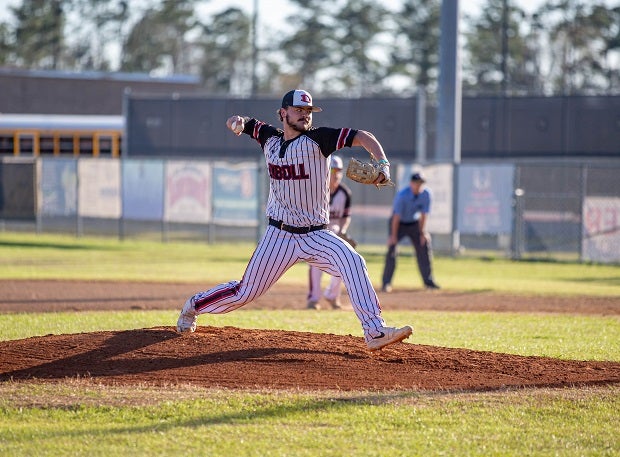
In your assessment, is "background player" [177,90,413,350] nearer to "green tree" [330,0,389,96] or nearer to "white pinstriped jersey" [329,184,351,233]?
"white pinstriped jersey" [329,184,351,233]

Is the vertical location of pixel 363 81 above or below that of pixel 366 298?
above

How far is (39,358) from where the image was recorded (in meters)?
8.02

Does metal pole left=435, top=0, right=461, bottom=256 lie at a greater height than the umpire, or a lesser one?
greater

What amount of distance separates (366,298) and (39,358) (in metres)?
2.55

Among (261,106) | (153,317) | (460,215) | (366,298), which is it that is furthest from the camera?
(261,106)

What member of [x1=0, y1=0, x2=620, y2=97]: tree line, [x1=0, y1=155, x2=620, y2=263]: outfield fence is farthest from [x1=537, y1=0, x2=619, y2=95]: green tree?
[x1=0, y1=155, x2=620, y2=263]: outfield fence

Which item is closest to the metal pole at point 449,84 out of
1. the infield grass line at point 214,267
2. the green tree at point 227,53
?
the infield grass line at point 214,267

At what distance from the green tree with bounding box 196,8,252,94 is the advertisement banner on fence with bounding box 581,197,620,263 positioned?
54019mm

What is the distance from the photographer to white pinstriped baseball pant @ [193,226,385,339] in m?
7.83

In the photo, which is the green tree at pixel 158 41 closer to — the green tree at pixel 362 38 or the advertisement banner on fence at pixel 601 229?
the green tree at pixel 362 38

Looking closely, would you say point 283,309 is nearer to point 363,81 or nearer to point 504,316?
point 504,316

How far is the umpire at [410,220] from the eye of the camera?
52.8 ft

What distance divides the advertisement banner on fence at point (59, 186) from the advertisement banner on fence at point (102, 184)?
0.26 meters

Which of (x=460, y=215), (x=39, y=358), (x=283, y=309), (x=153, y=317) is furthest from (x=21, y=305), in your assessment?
(x=460, y=215)
